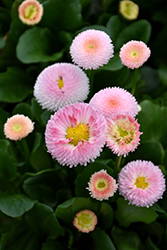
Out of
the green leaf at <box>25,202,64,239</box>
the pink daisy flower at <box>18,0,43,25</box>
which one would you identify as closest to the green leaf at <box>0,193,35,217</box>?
the green leaf at <box>25,202,64,239</box>

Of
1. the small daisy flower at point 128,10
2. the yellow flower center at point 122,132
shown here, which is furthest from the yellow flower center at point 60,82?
the small daisy flower at point 128,10

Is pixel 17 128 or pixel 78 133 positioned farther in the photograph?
pixel 17 128

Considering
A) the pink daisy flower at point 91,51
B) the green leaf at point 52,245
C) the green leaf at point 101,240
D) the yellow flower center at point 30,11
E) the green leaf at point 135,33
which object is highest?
the pink daisy flower at point 91,51

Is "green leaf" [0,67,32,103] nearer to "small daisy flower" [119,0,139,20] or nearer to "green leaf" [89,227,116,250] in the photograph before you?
"small daisy flower" [119,0,139,20]

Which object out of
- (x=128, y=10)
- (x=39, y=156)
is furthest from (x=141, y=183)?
(x=128, y=10)

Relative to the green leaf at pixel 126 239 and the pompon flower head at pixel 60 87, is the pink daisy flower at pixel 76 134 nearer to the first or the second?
the pompon flower head at pixel 60 87

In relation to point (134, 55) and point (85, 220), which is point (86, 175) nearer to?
point (85, 220)
